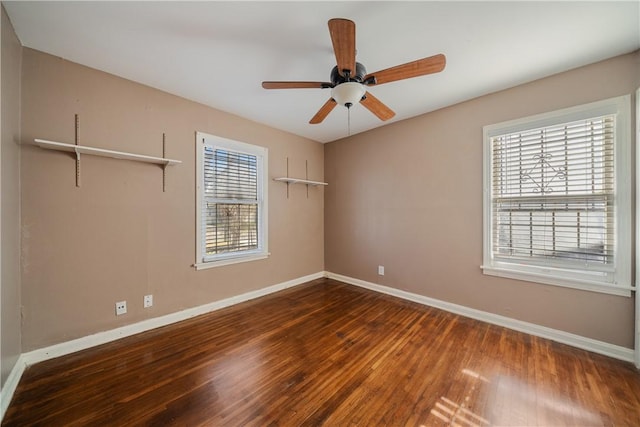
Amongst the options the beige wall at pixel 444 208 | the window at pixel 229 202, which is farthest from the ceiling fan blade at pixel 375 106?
the window at pixel 229 202

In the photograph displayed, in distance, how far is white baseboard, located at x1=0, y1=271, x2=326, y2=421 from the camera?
1.60 metres

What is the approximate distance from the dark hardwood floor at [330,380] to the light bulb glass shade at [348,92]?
83.6 inches

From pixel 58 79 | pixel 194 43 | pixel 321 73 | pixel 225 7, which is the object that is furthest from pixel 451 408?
pixel 58 79

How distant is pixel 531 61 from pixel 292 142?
3000 mm

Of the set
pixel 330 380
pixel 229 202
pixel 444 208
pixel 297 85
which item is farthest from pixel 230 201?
pixel 444 208

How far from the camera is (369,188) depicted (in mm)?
3826

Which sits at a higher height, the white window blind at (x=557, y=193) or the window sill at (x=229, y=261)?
the white window blind at (x=557, y=193)

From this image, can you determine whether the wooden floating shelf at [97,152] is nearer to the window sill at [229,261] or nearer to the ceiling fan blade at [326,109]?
the window sill at [229,261]

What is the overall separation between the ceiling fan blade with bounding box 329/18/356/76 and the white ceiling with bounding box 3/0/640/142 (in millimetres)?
374

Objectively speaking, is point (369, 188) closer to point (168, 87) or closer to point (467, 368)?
point (467, 368)

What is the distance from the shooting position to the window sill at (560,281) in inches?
78.5

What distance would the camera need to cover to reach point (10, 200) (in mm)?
1681

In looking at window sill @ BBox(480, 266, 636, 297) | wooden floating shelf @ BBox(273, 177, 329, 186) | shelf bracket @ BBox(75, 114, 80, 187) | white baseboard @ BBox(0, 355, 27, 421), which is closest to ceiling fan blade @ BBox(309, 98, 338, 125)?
wooden floating shelf @ BBox(273, 177, 329, 186)

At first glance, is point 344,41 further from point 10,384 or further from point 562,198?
point 10,384
